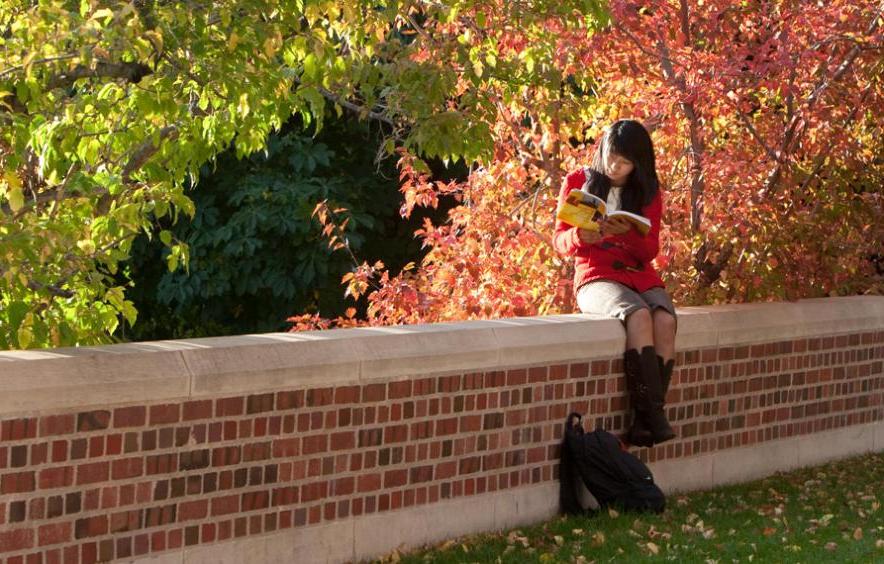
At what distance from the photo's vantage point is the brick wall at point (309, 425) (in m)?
5.60

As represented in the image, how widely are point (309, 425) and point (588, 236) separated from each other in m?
2.30

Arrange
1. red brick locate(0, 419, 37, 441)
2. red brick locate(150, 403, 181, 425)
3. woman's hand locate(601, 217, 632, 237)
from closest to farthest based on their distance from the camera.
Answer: red brick locate(0, 419, 37, 441)
red brick locate(150, 403, 181, 425)
woman's hand locate(601, 217, 632, 237)

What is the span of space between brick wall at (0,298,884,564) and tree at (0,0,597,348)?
941mm

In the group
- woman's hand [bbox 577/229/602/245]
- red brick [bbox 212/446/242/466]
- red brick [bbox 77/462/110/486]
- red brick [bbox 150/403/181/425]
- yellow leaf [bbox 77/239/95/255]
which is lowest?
red brick [bbox 212/446/242/466]

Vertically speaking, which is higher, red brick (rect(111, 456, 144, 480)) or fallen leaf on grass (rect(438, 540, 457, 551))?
red brick (rect(111, 456, 144, 480))

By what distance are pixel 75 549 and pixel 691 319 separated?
164 inches

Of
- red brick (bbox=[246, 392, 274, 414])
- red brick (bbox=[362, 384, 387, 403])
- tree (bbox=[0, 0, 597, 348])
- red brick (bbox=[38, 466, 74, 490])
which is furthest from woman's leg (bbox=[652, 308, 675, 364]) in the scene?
red brick (bbox=[38, 466, 74, 490])

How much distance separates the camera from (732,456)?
30.2 ft

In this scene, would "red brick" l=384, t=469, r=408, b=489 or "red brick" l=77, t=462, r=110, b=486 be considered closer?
"red brick" l=77, t=462, r=110, b=486

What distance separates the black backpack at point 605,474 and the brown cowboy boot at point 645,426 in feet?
1.20

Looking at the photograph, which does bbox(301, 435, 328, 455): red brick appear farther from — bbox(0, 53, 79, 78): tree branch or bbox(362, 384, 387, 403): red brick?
bbox(0, 53, 79, 78): tree branch

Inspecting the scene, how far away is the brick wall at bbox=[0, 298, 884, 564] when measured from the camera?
560cm

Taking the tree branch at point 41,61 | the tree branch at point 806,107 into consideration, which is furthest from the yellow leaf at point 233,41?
the tree branch at point 806,107

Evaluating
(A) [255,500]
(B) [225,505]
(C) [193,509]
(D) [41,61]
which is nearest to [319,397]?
(A) [255,500]
